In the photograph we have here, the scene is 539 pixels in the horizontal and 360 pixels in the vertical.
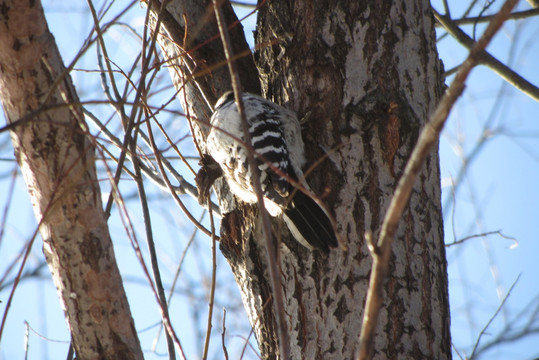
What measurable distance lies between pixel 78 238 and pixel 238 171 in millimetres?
1147

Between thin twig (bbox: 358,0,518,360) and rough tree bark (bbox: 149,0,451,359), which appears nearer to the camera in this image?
thin twig (bbox: 358,0,518,360)

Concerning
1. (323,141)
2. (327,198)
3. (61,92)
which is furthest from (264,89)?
(61,92)

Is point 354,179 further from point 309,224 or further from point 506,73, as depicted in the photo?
point 506,73

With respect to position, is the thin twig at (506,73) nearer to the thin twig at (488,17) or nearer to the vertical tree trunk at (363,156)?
the thin twig at (488,17)

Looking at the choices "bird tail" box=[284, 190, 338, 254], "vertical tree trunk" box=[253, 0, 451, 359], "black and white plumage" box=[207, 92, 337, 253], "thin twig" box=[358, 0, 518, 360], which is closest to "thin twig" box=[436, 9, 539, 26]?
"vertical tree trunk" box=[253, 0, 451, 359]

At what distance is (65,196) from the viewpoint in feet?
5.06

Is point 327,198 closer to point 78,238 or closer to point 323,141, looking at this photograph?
point 323,141

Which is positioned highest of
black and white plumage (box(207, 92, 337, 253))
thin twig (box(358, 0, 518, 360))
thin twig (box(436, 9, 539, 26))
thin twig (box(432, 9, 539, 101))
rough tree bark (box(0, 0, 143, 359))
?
thin twig (box(436, 9, 539, 26))

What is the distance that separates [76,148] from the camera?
5.17 feet

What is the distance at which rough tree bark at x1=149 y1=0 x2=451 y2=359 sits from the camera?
2031mm

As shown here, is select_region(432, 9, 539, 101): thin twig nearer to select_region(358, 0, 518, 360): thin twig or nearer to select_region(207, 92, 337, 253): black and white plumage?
select_region(207, 92, 337, 253): black and white plumage

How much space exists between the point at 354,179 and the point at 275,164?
481 mm

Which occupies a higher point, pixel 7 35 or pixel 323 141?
pixel 323 141

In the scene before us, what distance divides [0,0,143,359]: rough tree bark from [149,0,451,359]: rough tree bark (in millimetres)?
534
